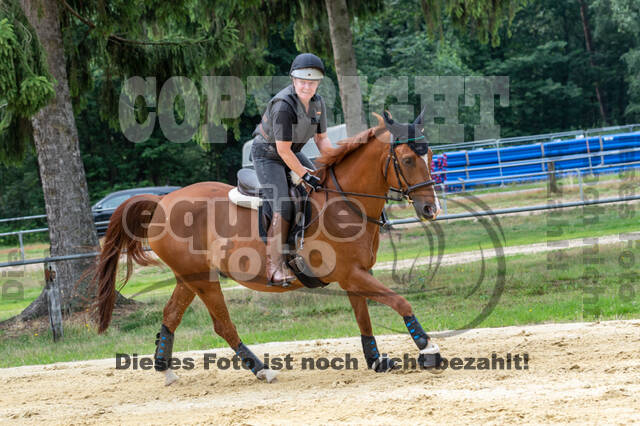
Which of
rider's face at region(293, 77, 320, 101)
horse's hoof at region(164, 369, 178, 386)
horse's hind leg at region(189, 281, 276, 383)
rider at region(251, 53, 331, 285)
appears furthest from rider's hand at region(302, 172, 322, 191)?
horse's hoof at region(164, 369, 178, 386)

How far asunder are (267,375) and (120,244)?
2430mm

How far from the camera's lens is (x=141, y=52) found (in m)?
14.1

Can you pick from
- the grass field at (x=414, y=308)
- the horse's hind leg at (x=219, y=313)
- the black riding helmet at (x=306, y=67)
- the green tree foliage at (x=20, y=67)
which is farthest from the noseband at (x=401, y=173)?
the green tree foliage at (x=20, y=67)

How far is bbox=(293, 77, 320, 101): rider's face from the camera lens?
6574 millimetres

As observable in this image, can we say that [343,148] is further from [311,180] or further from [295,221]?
[295,221]

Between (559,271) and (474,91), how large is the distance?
26895 millimetres

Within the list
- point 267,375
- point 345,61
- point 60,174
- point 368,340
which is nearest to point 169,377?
point 267,375

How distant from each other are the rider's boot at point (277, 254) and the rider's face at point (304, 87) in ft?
3.92

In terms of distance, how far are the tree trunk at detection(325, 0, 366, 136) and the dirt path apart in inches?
299

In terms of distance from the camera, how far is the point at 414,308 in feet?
36.0

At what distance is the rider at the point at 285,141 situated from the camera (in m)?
6.55

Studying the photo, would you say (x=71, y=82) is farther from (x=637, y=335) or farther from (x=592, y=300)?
(x=637, y=335)

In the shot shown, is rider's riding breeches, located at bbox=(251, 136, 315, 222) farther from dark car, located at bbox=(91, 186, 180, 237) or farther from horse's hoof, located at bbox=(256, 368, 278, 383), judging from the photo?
dark car, located at bbox=(91, 186, 180, 237)

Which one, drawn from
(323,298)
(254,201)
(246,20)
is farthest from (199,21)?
(254,201)
